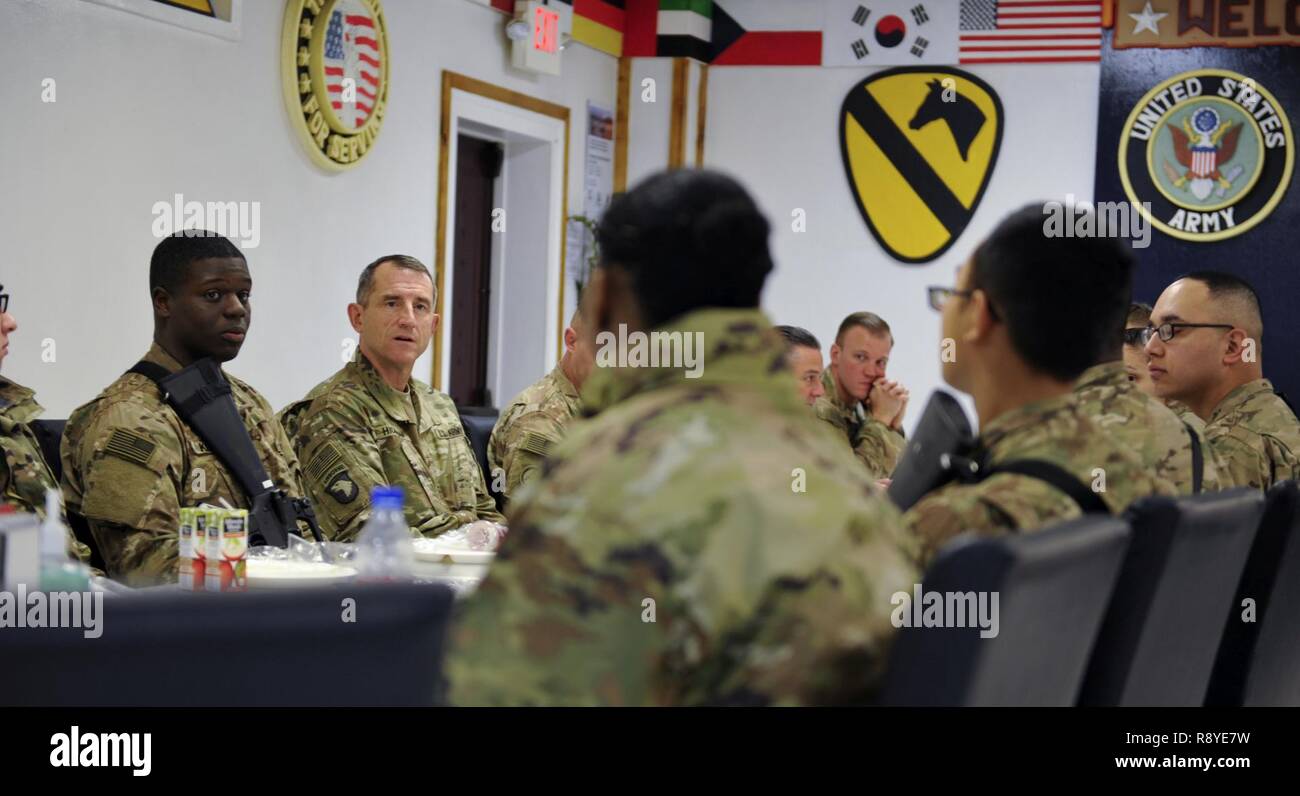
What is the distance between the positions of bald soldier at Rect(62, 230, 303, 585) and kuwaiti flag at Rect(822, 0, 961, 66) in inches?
207

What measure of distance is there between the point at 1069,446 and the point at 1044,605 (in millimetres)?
467

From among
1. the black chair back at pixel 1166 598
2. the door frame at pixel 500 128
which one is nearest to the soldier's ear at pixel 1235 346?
the black chair back at pixel 1166 598

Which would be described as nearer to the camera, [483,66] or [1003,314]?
[1003,314]

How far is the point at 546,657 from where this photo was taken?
1.35m

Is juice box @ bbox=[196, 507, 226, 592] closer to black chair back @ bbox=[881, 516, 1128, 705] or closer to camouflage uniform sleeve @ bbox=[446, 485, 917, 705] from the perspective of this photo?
camouflage uniform sleeve @ bbox=[446, 485, 917, 705]

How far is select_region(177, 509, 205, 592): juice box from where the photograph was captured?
2.44 meters

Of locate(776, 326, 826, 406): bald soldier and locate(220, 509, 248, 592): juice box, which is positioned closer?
locate(220, 509, 248, 592): juice box

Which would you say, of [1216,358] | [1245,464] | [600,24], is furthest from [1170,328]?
[600,24]

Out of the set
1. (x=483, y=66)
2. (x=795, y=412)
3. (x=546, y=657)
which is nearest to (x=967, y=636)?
(x=795, y=412)

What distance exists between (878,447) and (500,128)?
9.32 ft

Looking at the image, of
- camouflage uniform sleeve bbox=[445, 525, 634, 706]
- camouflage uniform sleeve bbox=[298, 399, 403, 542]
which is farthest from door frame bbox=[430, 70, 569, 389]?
camouflage uniform sleeve bbox=[445, 525, 634, 706]

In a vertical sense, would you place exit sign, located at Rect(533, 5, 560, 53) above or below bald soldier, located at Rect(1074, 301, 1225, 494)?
above

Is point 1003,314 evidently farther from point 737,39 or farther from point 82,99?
point 737,39

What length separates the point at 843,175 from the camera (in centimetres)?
816
